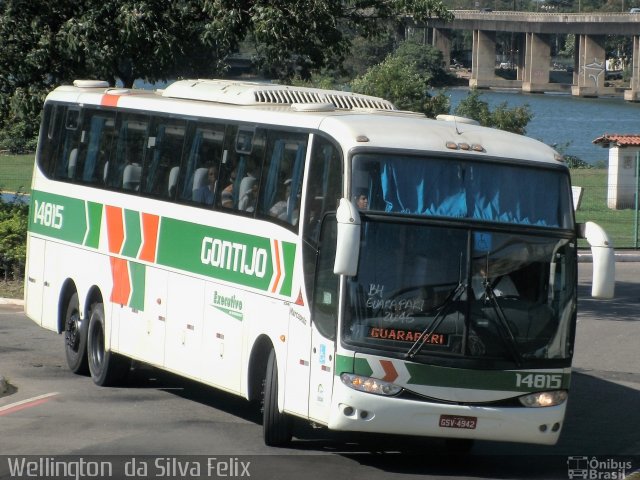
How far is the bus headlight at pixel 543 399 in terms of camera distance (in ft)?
33.8

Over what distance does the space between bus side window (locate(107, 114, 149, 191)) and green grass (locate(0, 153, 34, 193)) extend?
1430 cm

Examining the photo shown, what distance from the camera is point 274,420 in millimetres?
11047

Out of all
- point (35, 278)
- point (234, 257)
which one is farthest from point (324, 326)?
point (35, 278)

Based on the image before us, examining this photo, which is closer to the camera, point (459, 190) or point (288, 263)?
point (459, 190)

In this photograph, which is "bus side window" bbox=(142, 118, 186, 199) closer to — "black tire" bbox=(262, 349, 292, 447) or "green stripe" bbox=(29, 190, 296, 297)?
"green stripe" bbox=(29, 190, 296, 297)

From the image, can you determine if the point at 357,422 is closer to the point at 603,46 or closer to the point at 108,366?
the point at 108,366

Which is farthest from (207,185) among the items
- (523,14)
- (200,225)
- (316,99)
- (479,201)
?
(523,14)

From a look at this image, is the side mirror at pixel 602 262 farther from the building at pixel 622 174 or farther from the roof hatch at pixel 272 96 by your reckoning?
the building at pixel 622 174

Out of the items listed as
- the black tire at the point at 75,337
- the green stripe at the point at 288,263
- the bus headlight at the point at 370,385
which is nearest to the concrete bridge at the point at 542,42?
the black tire at the point at 75,337

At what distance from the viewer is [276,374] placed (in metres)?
11.1

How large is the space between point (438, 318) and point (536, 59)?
98160 millimetres

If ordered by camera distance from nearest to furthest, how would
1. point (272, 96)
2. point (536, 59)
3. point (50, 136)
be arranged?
point (272, 96) < point (50, 136) < point (536, 59)

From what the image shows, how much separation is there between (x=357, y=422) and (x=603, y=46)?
323ft

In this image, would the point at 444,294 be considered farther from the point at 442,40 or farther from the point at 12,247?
the point at 442,40
